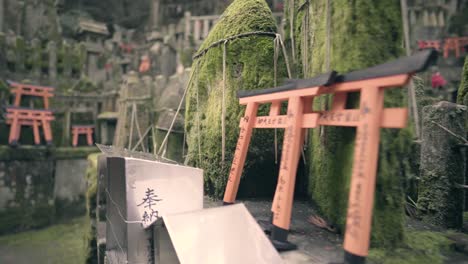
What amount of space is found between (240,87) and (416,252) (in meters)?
3.61

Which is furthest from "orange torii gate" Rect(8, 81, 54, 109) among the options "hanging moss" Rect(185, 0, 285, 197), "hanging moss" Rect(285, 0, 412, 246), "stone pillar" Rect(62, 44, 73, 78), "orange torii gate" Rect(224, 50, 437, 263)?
"hanging moss" Rect(285, 0, 412, 246)

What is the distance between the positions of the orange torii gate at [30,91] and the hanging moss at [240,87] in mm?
12296

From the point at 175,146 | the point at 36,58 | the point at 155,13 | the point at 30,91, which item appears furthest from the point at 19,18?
the point at 175,146

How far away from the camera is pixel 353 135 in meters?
3.47

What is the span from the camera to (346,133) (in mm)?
3576

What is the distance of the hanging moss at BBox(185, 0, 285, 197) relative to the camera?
5562 millimetres

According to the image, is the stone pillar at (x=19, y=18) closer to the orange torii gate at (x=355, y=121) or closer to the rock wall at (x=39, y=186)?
the rock wall at (x=39, y=186)

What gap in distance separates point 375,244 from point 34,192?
50.9 ft

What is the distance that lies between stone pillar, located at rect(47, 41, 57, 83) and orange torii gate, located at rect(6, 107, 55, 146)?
2349mm

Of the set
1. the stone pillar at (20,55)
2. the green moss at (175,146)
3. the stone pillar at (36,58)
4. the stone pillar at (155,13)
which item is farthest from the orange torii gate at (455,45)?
the stone pillar at (155,13)

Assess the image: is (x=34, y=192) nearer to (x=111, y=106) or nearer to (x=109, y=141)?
(x=109, y=141)

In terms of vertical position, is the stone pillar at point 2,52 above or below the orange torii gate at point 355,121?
above

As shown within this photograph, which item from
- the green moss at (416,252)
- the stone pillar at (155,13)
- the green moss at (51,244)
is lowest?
the green moss at (51,244)

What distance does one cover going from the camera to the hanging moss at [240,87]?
5.56 m
